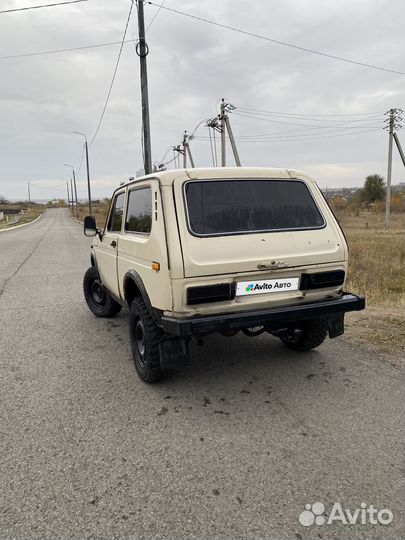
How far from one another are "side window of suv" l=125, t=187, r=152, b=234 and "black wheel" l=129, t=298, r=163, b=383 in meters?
0.70

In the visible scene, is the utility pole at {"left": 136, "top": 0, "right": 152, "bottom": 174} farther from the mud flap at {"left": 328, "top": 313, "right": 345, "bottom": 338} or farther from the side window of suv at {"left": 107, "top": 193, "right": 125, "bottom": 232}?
the mud flap at {"left": 328, "top": 313, "right": 345, "bottom": 338}

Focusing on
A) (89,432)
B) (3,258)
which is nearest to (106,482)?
(89,432)

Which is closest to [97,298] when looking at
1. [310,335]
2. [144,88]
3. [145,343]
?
[145,343]

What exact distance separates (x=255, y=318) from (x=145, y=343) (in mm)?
1010

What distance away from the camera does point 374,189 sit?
72125 millimetres

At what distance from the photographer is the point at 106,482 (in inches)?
88.0

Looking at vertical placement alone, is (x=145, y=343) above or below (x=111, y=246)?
below

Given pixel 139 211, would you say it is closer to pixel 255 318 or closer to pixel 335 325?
pixel 255 318

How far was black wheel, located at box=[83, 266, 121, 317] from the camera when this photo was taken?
220 inches

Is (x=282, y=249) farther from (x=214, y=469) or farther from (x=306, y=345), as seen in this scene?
(x=214, y=469)

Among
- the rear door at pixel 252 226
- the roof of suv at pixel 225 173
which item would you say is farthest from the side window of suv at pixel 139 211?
the rear door at pixel 252 226

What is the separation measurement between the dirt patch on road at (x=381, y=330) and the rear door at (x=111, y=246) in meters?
2.89

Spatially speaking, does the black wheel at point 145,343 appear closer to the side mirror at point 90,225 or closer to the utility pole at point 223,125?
the side mirror at point 90,225

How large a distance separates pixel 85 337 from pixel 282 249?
2910 millimetres
